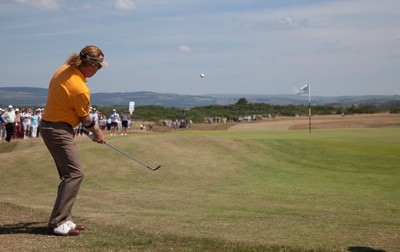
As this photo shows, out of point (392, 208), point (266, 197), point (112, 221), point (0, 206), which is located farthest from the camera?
point (266, 197)

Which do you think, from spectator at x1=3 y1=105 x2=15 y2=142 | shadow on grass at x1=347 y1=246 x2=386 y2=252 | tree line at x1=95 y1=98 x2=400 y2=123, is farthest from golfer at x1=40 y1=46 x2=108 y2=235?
tree line at x1=95 y1=98 x2=400 y2=123

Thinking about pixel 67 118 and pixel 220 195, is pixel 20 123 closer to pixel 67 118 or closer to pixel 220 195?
pixel 220 195

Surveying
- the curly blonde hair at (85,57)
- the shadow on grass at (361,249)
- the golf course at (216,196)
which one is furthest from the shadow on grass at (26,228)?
the shadow on grass at (361,249)

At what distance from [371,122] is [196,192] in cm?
4174

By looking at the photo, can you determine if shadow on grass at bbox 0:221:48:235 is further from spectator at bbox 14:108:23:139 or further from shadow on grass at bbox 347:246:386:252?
spectator at bbox 14:108:23:139

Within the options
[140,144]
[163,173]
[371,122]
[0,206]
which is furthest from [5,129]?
A: [371,122]

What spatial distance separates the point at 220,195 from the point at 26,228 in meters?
8.40

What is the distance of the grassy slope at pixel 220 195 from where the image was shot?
7.69 meters

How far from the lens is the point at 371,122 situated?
55.0 meters

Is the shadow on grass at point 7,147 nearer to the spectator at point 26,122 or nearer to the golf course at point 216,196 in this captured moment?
the golf course at point 216,196

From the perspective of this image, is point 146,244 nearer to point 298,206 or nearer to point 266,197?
point 298,206

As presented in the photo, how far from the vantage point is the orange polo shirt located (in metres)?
7.64

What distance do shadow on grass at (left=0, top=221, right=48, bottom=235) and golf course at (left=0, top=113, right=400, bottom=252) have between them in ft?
0.05

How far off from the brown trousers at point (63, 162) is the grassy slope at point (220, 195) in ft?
1.34
